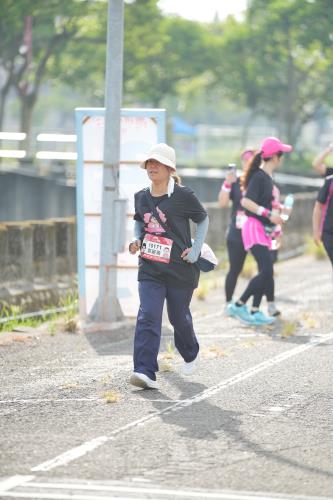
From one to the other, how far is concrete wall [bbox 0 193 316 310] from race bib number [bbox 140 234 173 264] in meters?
5.09

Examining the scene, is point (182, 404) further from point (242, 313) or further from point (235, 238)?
point (235, 238)

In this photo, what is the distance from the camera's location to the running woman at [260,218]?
548 inches

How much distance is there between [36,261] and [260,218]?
2.91 metres

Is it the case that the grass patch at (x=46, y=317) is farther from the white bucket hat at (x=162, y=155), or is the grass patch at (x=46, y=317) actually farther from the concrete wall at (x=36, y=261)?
the white bucket hat at (x=162, y=155)

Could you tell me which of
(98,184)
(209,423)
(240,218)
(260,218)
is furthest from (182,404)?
(240,218)

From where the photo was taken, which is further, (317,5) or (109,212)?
(317,5)

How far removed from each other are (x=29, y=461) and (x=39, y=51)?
5438 centimetres

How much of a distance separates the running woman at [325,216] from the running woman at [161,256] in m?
4.28

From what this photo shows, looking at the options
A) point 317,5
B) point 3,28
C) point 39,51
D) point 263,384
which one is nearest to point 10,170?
point 3,28

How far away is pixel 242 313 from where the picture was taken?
47.1 ft

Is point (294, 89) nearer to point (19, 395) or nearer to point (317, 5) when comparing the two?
point (317, 5)

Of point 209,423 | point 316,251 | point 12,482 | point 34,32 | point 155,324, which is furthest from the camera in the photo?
point 34,32

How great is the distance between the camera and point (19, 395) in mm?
9578

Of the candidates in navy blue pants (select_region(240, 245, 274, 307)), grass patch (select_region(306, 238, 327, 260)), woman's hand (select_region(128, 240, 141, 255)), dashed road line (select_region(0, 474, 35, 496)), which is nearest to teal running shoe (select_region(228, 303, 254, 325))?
navy blue pants (select_region(240, 245, 274, 307))
